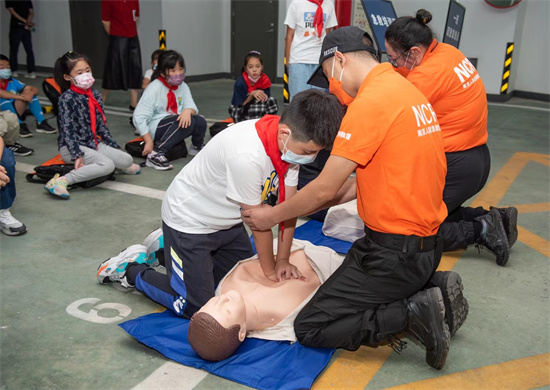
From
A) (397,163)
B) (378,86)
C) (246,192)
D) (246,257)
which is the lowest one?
(246,257)

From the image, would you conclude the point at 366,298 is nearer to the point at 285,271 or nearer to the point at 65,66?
the point at 285,271

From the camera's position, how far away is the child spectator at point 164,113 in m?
5.43

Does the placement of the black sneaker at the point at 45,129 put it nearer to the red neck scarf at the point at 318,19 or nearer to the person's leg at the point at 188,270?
the red neck scarf at the point at 318,19

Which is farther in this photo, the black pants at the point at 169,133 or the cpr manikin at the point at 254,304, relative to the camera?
the black pants at the point at 169,133

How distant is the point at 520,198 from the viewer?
484 centimetres

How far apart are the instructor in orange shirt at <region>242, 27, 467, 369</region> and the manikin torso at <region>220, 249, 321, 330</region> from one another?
0.49 ft

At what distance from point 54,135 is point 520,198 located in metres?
5.46

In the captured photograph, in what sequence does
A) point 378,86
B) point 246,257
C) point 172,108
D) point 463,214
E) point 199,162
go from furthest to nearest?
point 172,108 < point 463,214 < point 246,257 < point 199,162 < point 378,86

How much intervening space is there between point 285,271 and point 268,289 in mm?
174

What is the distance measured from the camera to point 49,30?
12.2 meters

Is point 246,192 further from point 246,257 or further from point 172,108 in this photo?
point 172,108

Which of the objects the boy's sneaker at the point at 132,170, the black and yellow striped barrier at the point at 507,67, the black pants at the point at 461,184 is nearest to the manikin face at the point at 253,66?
the boy's sneaker at the point at 132,170

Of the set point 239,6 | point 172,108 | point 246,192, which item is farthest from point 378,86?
point 239,6

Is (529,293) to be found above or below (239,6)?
below
